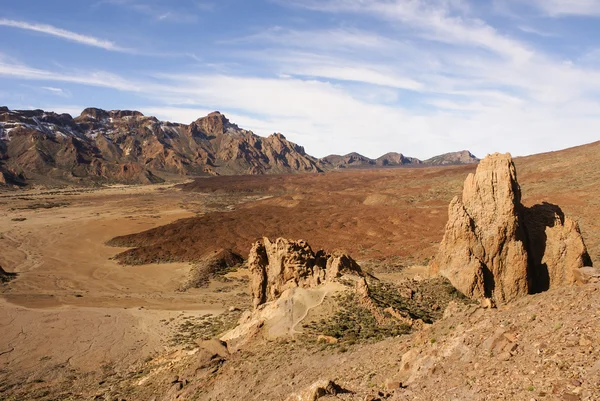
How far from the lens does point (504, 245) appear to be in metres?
19.4

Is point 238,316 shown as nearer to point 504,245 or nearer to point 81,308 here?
point 81,308

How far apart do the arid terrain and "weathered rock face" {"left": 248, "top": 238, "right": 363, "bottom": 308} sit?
2823 mm

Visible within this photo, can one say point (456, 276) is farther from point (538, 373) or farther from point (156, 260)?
point (156, 260)

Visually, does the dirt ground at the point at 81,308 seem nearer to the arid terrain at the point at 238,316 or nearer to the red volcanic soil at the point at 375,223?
the arid terrain at the point at 238,316

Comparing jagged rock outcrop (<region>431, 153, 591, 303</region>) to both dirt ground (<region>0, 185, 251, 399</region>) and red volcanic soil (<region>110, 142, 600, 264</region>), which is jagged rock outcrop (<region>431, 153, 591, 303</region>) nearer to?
red volcanic soil (<region>110, 142, 600, 264</region>)

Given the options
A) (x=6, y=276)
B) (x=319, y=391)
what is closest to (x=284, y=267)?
(x=319, y=391)

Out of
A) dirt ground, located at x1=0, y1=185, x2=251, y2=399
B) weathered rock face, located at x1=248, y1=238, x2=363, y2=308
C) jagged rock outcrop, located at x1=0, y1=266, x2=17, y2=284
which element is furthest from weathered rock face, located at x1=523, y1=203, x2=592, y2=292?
jagged rock outcrop, located at x1=0, y1=266, x2=17, y2=284

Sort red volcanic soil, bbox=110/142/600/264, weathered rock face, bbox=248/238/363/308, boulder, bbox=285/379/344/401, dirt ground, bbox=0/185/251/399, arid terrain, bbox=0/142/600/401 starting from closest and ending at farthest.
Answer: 1. arid terrain, bbox=0/142/600/401
2. boulder, bbox=285/379/344/401
3. weathered rock face, bbox=248/238/363/308
4. dirt ground, bbox=0/185/251/399
5. red volcanic soil, bbox=110/142/600/264

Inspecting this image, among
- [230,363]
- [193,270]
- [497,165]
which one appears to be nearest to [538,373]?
[230,363]

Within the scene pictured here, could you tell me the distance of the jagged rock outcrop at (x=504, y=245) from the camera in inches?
749

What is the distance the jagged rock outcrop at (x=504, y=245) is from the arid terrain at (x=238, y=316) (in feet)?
9.23

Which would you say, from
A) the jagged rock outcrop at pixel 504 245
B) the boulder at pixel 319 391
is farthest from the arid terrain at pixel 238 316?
the jagged rock outcrop at pixel 504 245

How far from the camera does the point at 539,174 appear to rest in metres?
76.6

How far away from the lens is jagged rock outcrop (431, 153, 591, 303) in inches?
749
